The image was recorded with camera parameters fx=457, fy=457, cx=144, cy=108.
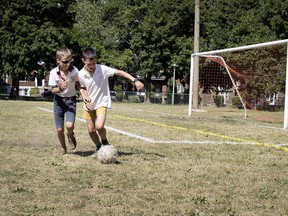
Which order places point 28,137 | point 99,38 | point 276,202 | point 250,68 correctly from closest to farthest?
point 276,202 < point 28,137 < point 250,68 < point 99,38

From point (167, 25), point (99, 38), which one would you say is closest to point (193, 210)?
point (167, 25)

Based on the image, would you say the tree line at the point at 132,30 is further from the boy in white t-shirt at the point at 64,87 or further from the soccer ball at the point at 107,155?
the soccer ball at the point at 107,155

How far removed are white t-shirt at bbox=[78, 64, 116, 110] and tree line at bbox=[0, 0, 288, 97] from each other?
36956mm

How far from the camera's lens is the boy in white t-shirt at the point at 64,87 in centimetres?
740

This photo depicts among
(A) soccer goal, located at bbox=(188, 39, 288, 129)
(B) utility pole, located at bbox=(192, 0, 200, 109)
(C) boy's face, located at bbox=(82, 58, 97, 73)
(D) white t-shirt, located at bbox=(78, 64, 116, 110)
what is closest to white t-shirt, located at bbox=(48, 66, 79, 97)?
(D) white t-shirt, located at bbox=(78, 64, 116, 110)

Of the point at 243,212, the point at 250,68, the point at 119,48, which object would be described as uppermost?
the point at 119,48

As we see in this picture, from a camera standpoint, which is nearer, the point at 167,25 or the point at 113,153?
the point at 113,153

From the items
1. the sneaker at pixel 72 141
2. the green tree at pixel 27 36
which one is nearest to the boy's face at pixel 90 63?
the sneaker at pixel 72 141

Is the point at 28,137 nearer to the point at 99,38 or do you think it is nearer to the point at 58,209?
the point at 58,209

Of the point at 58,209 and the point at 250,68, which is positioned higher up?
the point at 250,68

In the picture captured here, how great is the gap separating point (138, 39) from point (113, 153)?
150 ft

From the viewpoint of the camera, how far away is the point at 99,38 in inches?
2165

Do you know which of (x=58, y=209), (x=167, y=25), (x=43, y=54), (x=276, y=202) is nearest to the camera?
(x=58, y=209)

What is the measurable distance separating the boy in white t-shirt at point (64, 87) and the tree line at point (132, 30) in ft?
120
